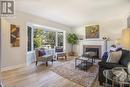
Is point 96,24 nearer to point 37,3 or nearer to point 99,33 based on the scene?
point 99,33

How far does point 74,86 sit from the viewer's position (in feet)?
11.0

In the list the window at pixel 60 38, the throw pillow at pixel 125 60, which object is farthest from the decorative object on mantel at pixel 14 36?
the window at pixel 60 38

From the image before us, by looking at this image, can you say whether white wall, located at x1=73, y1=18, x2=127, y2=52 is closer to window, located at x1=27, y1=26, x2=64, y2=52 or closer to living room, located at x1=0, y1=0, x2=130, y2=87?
living room, located at x1=0, y1=0, x2=130, y2=87

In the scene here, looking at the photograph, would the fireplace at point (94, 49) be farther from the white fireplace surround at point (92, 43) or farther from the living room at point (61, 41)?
A: the white fireplace surround at point (92, 43)

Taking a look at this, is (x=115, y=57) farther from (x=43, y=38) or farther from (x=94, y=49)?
(x=43, y=38)

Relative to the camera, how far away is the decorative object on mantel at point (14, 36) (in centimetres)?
513

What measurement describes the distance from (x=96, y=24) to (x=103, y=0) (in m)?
4.56

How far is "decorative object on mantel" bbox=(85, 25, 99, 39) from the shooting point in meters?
8.62

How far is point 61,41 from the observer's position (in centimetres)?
962

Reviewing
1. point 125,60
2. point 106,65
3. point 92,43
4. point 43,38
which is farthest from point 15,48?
point 92,43

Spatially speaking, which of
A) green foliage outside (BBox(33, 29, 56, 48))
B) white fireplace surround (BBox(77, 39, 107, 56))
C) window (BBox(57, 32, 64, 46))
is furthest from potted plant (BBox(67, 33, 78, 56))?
green foliage outside (BBox(33, 29, 56, 48))

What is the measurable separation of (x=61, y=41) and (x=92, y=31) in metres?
2.41

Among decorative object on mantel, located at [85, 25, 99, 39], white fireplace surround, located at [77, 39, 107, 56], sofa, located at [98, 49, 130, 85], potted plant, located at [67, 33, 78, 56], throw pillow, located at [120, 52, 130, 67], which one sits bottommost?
sofa, located at [98, 49, 130, 85]

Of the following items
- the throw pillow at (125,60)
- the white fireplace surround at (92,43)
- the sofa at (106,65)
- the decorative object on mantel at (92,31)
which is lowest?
Result: the sofa at (106,65)
